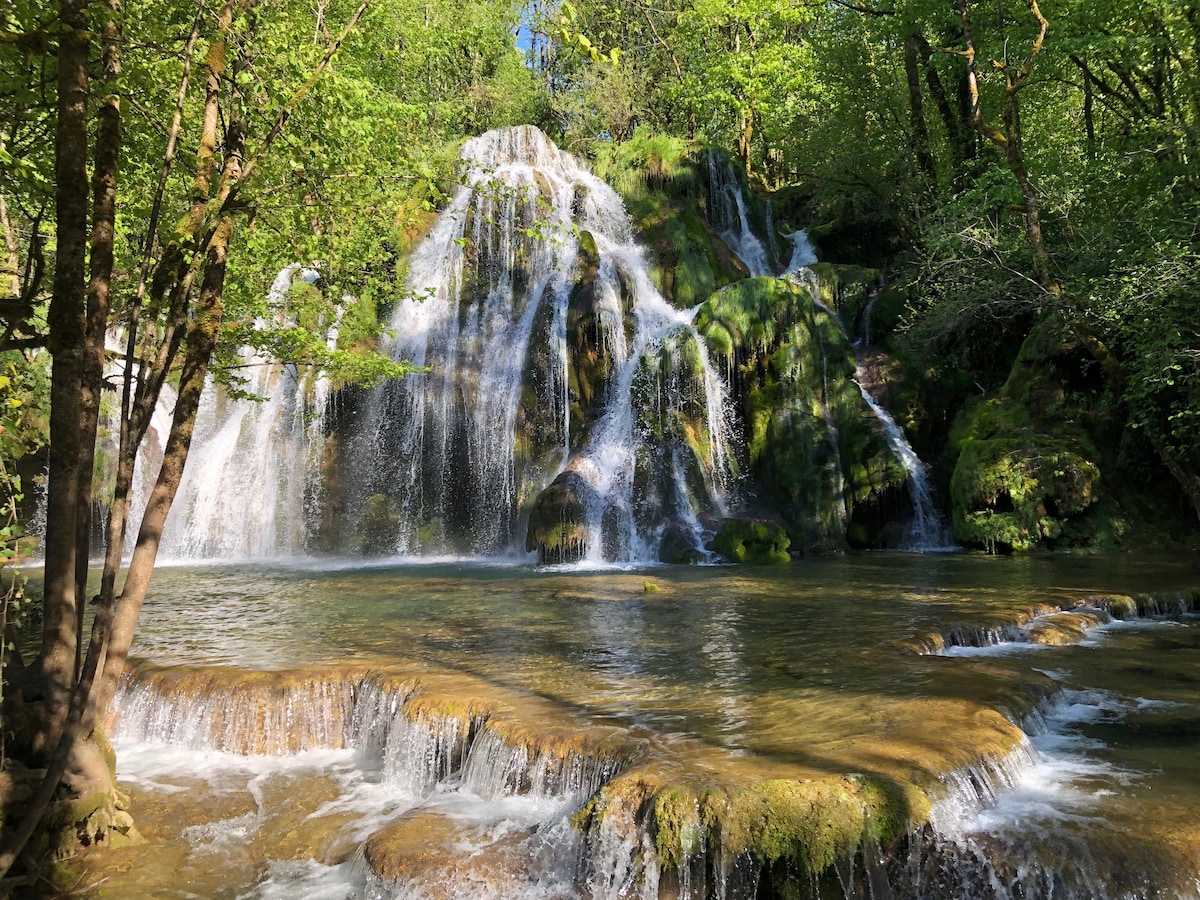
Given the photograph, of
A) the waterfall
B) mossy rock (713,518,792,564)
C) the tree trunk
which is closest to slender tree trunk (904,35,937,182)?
mossy rock (713,518,792,564)

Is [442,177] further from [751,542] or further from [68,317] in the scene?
[751,542]

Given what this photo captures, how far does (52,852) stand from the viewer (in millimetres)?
4863

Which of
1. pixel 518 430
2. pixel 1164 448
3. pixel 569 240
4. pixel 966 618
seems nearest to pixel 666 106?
pixel 569 240

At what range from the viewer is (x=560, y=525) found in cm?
1706

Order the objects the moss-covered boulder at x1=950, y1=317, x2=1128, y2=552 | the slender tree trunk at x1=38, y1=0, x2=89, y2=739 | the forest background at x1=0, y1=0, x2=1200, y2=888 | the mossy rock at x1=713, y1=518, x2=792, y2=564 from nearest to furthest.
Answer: the slender tree trunk at x1=38, y1=0, x2=89, y2=739 < the forest background at x1=0, y1=0, x2=1200, y2=888 < the moss-covered boulder at x1=950, y1=317, x2=1128, y2=552 < the mossy rock at x1=713, y1=518, x2=792, y2=564

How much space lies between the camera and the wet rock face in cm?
1700

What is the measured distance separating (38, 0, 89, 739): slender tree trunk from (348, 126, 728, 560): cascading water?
44.0ft

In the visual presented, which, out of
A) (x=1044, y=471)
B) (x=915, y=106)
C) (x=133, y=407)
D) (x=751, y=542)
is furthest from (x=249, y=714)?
(x=915, y=106)

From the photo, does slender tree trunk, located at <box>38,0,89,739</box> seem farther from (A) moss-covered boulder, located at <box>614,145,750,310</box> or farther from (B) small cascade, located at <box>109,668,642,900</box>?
(A) moss-covered boulder, located at <box>614,145,750,310</box>

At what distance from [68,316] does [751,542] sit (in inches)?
550

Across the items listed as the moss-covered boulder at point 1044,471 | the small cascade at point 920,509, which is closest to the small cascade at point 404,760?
the moss-covered boulder at point 1044,471

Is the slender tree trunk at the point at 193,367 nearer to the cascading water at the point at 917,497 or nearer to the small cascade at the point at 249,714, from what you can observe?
the small cascade at the point at 249,714

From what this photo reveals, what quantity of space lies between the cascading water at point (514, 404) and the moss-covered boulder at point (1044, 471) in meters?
5.61

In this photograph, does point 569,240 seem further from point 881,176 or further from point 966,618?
point 966,618
